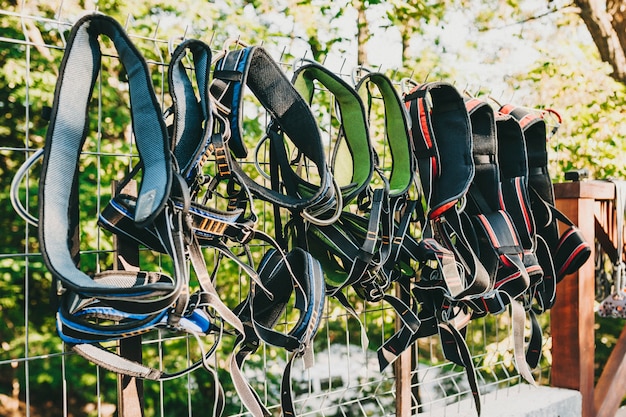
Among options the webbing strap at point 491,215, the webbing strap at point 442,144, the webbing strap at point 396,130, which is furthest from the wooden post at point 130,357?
the webbing strap at point 491,215

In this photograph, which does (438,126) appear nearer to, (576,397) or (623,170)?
(576,397)

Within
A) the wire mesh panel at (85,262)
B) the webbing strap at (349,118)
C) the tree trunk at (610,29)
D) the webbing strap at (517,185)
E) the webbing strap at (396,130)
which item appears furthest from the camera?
the tree trunk at (610,29)

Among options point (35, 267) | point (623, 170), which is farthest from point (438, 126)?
point (623, 170)

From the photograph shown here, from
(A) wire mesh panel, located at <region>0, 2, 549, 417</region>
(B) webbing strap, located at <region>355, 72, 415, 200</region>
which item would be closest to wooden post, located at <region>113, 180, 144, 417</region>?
(B) webbing strap, located at <region>355, 72, 415, 200</region>

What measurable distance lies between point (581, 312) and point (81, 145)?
7.90ft

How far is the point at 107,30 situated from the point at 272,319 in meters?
0.88

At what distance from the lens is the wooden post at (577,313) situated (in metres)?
2.91

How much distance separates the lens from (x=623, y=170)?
4.86 metres

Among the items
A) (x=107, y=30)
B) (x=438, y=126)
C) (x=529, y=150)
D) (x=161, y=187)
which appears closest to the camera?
(x=161, y=187)

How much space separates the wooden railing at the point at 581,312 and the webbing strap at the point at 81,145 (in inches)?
84.5

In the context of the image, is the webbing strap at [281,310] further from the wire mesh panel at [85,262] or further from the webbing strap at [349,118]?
the wire mesh panel at [85,262]

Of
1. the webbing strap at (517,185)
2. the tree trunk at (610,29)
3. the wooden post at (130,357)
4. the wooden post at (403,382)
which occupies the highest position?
the tree trunk at (610,29)

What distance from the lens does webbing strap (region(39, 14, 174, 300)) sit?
52.2 inches

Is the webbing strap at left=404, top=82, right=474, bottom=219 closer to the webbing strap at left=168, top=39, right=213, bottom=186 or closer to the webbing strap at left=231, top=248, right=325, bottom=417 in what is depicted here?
the webbing strap at left=231, top=248, right=325, bottom=417
